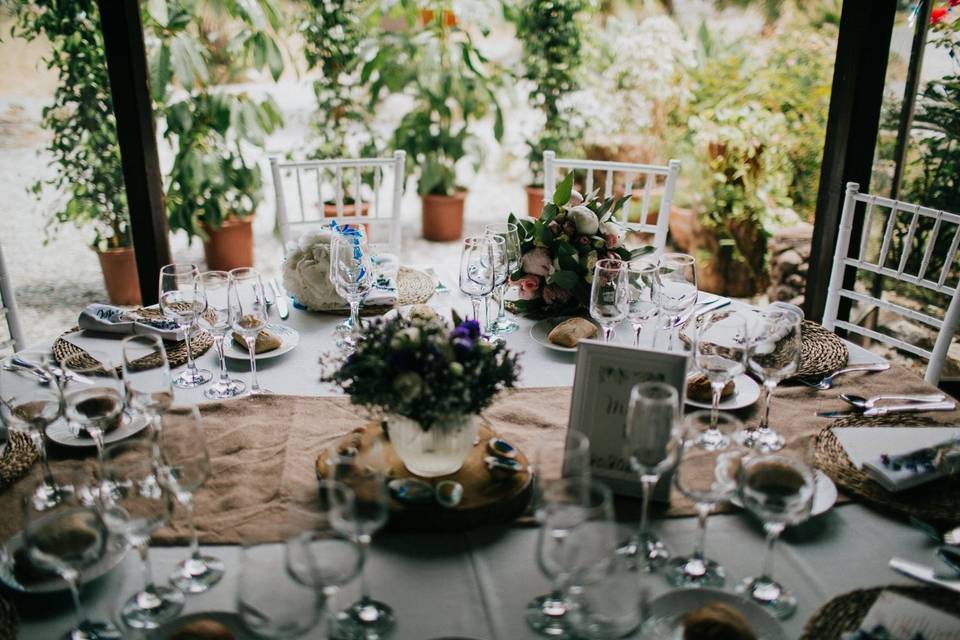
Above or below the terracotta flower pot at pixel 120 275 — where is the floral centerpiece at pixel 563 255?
above

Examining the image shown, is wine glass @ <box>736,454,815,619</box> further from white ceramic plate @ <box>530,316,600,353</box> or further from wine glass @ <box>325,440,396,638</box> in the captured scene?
white ceramic plate @ <box>530,316,600,353</box>

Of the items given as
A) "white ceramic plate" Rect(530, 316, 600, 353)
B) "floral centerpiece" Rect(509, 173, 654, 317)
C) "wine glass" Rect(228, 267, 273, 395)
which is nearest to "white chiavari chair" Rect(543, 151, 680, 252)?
"floral centerpiece" Rect(509, 173, 654, 317)

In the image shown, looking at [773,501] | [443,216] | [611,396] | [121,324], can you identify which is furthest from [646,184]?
[443,216]

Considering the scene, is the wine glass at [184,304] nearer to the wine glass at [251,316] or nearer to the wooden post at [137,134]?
the wine glass at [251,316]

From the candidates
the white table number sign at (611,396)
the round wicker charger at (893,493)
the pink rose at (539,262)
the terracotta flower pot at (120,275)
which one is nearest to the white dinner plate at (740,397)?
the round wicker charger at (893,493)

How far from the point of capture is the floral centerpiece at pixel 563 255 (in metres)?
1.84

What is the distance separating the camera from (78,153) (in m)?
3.10

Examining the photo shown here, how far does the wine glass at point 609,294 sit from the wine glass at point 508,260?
26cm

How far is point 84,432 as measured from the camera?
137 cm

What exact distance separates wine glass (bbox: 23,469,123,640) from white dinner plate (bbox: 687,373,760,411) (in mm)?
983

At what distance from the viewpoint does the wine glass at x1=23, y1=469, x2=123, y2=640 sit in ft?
3.01

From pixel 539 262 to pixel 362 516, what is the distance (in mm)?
1035

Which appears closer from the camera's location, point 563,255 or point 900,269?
point 563,255

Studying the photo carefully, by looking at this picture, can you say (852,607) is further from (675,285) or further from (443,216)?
(443,216)
